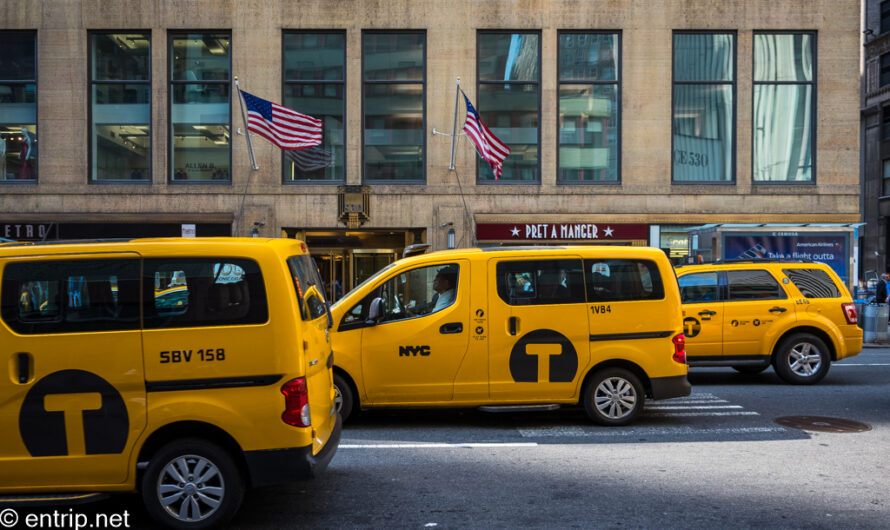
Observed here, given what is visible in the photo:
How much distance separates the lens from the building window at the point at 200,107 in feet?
64.8

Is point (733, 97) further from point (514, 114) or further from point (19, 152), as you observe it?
point (19, 152)

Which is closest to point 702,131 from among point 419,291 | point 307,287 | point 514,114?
point 514,114

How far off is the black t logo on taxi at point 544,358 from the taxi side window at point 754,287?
14.4ft

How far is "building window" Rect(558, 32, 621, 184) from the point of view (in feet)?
65.7

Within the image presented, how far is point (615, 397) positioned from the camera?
7.95 meters

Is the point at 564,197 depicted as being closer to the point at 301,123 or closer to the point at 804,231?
the point at 804,231

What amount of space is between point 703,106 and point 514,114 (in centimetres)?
543

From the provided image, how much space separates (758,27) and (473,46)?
8.09 metres

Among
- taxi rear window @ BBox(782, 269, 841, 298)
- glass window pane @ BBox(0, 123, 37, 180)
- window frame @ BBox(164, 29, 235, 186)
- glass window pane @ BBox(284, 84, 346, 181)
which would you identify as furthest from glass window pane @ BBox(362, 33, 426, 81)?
taxi rear window @ BBox(782, 269, 841, 298)

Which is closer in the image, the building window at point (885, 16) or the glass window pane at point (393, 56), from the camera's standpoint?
the glass window pane at point (393, 56)

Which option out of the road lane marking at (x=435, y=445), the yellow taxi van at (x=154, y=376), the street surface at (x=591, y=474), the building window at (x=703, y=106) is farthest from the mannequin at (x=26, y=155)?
the building window at (x=703, y=106)

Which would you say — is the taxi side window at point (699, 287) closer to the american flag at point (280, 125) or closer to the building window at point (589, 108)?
the building window at point (589, 108)

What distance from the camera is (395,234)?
20109 millimetres

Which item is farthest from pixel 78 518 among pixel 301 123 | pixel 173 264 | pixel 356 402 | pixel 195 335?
pixel 301 123
